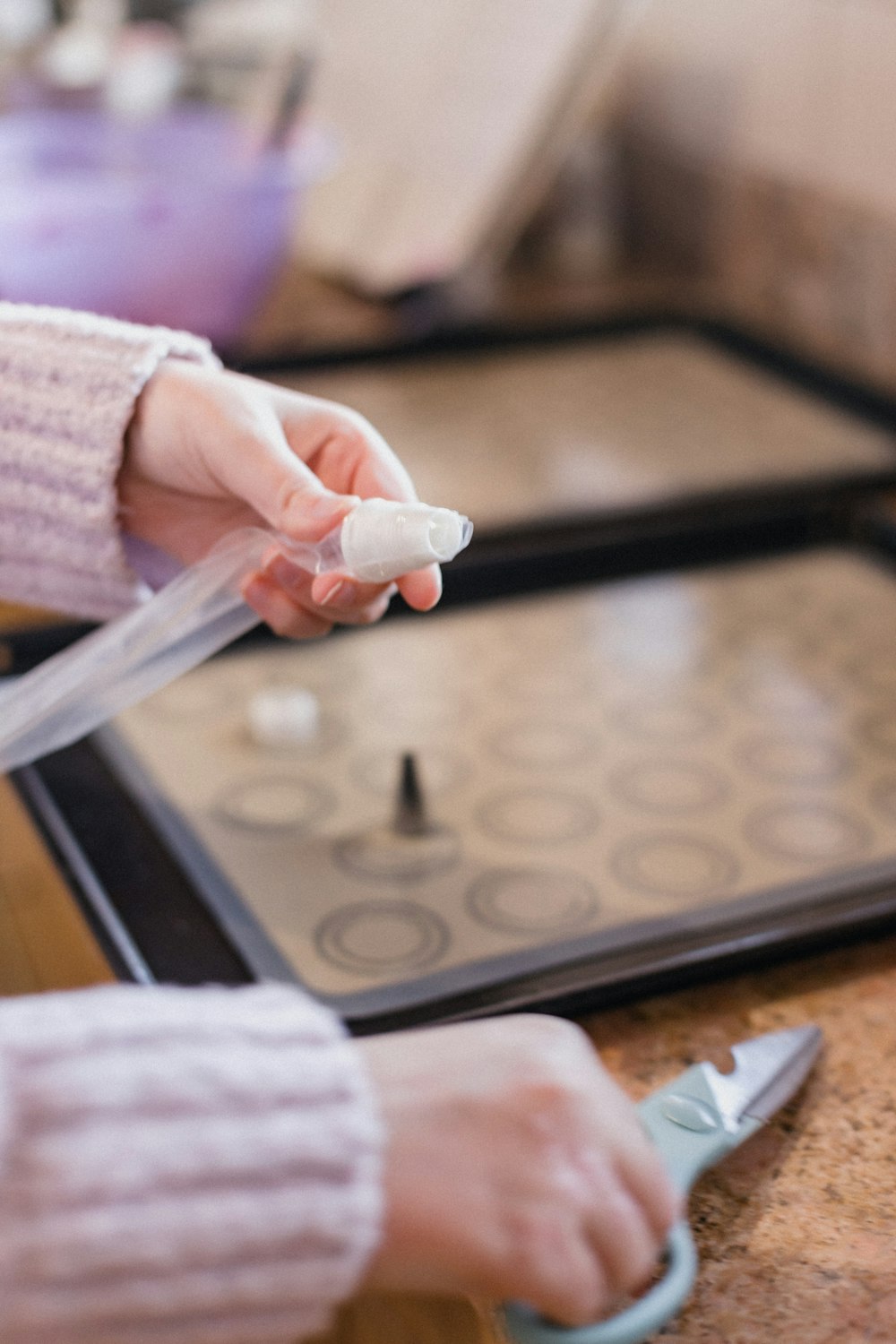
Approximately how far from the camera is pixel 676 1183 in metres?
0.47

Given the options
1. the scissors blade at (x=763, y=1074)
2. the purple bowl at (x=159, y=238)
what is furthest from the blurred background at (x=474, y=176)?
the scissors blade at (x=763, y=1074)

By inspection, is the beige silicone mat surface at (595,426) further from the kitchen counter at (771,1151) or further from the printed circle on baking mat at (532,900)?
the kitchen counter at (771,1151)

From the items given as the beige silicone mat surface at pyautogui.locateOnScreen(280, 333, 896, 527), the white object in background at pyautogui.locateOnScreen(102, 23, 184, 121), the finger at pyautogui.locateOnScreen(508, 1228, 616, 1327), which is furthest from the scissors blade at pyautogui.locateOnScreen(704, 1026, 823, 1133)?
the white object in background at pyautogui.locateOnScreen(102, 23, 184, 121)

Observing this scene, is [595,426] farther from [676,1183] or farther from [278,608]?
[676,1183]

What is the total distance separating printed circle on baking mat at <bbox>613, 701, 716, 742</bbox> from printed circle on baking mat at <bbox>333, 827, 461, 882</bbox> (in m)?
0.16

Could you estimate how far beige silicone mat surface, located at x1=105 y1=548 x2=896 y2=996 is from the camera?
0.68 m

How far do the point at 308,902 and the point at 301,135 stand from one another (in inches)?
39.9

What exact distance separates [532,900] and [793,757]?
0.68 feet

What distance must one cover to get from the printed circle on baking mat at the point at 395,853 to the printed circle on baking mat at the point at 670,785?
0.11 meters

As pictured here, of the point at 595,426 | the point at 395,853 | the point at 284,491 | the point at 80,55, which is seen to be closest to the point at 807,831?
the point at 395,853

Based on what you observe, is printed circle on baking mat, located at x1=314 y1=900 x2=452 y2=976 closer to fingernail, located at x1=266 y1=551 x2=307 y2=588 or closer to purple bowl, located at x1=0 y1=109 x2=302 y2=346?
fingernail, located at x1=266 y1=551 x2=307 y2=588

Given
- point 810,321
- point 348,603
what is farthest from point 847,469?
point 348,603

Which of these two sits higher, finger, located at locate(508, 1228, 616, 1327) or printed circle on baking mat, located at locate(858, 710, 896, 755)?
finger, located at locate(508, 1228, 616, 1327)

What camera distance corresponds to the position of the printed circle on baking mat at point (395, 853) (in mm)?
708
